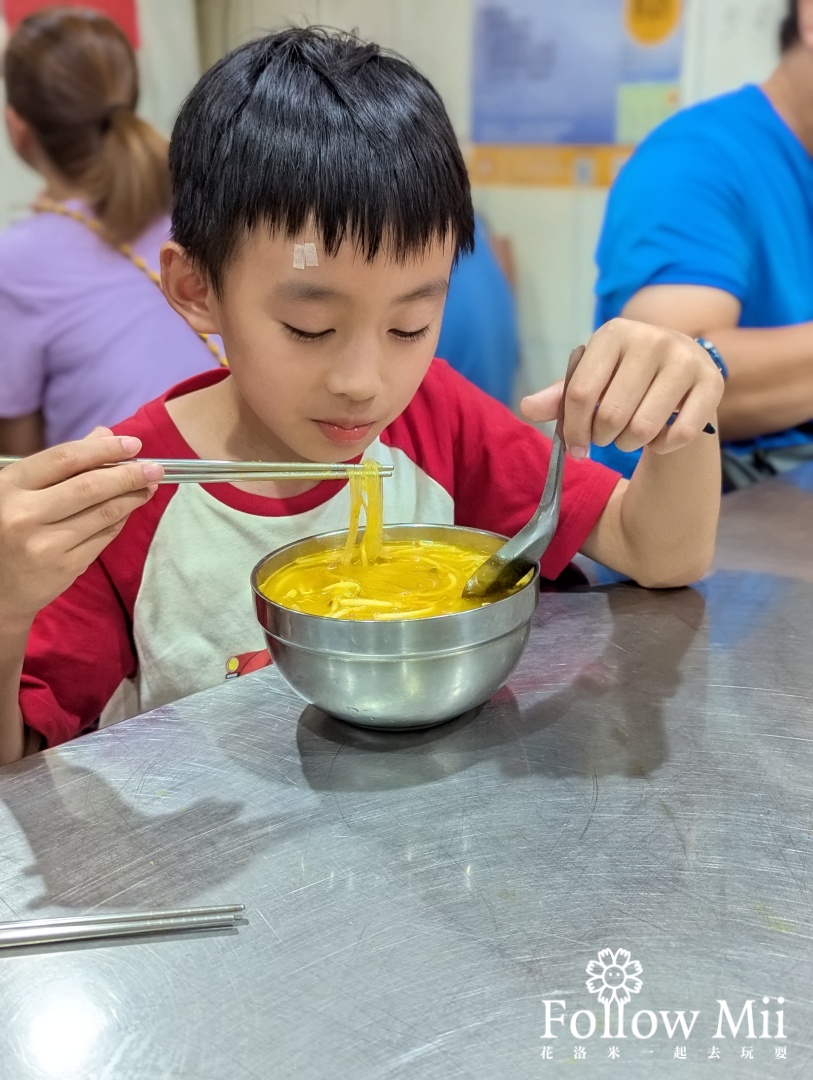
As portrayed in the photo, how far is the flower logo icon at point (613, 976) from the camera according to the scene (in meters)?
0.58

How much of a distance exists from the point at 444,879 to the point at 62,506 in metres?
0.40

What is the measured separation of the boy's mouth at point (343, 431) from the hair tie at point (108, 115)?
1.47m

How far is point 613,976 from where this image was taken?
0.59 m

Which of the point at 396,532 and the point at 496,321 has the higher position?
the point at 396,532

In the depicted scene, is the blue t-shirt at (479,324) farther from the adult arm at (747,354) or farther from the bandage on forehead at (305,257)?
the bandage on forehead at (305,257)

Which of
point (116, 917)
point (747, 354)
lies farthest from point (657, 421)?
point (747, 354)

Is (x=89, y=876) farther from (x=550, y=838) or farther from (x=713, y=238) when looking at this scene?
(x=713, y=238)

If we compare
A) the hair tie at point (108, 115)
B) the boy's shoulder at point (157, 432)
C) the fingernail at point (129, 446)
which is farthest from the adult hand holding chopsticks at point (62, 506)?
the hair tie at point (108, 115)

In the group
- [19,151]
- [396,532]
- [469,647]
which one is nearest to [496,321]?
[19,151]

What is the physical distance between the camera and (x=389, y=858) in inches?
27.5

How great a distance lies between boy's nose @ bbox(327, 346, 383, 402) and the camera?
3.04 feet

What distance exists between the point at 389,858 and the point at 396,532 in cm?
37

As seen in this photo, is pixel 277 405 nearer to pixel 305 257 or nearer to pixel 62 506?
pixel 305 257

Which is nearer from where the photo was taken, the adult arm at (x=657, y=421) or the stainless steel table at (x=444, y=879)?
the stainless steel table at (x=444, y=879)
